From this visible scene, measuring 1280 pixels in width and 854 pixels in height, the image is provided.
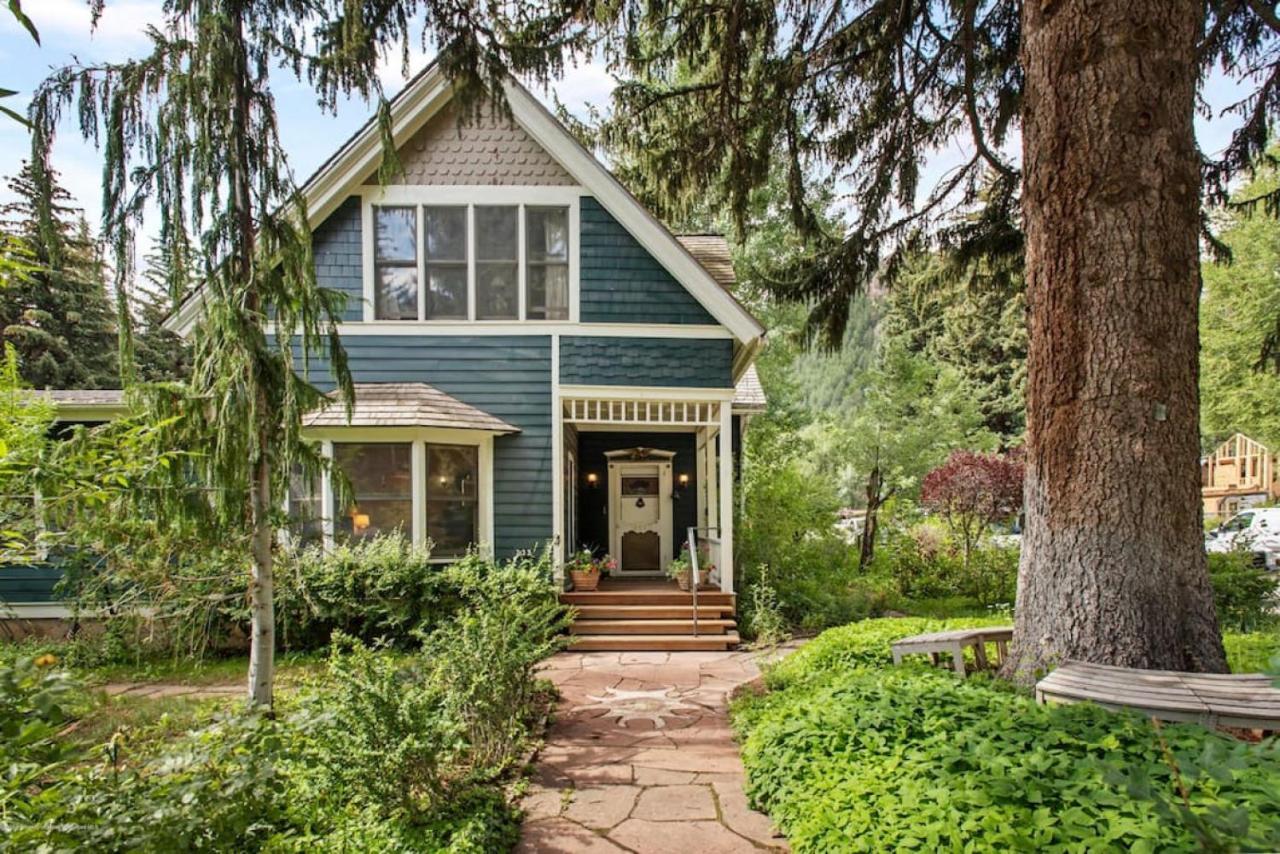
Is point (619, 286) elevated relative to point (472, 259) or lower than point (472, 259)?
lower

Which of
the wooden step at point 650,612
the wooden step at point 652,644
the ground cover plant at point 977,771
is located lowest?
the wooden step at point 652,644

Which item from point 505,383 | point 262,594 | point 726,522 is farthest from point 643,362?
point 262,594

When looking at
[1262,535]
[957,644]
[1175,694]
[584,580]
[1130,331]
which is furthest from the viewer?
[1262,535]

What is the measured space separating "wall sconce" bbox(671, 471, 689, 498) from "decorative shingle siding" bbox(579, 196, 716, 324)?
362 cm

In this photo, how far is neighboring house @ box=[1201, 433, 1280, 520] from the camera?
29.5m

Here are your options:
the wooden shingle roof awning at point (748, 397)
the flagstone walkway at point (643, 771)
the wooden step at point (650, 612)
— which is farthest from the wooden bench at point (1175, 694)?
the wooden shingle roof awning at point (748, 397)

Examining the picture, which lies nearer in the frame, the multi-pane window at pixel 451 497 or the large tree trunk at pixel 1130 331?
the large tree trunk at pixel 1130 331

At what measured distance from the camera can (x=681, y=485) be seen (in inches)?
472

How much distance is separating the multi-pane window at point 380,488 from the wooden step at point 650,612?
2512 mm

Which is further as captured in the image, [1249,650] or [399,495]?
[399,495]

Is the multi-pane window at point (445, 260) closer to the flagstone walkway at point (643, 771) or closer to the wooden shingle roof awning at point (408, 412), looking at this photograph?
the wooden shingle roof awning at point (408, 412)

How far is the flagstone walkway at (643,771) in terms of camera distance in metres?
3.60

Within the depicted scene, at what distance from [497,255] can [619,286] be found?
169cm

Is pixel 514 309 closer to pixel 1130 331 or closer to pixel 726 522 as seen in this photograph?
pixel 726 522
